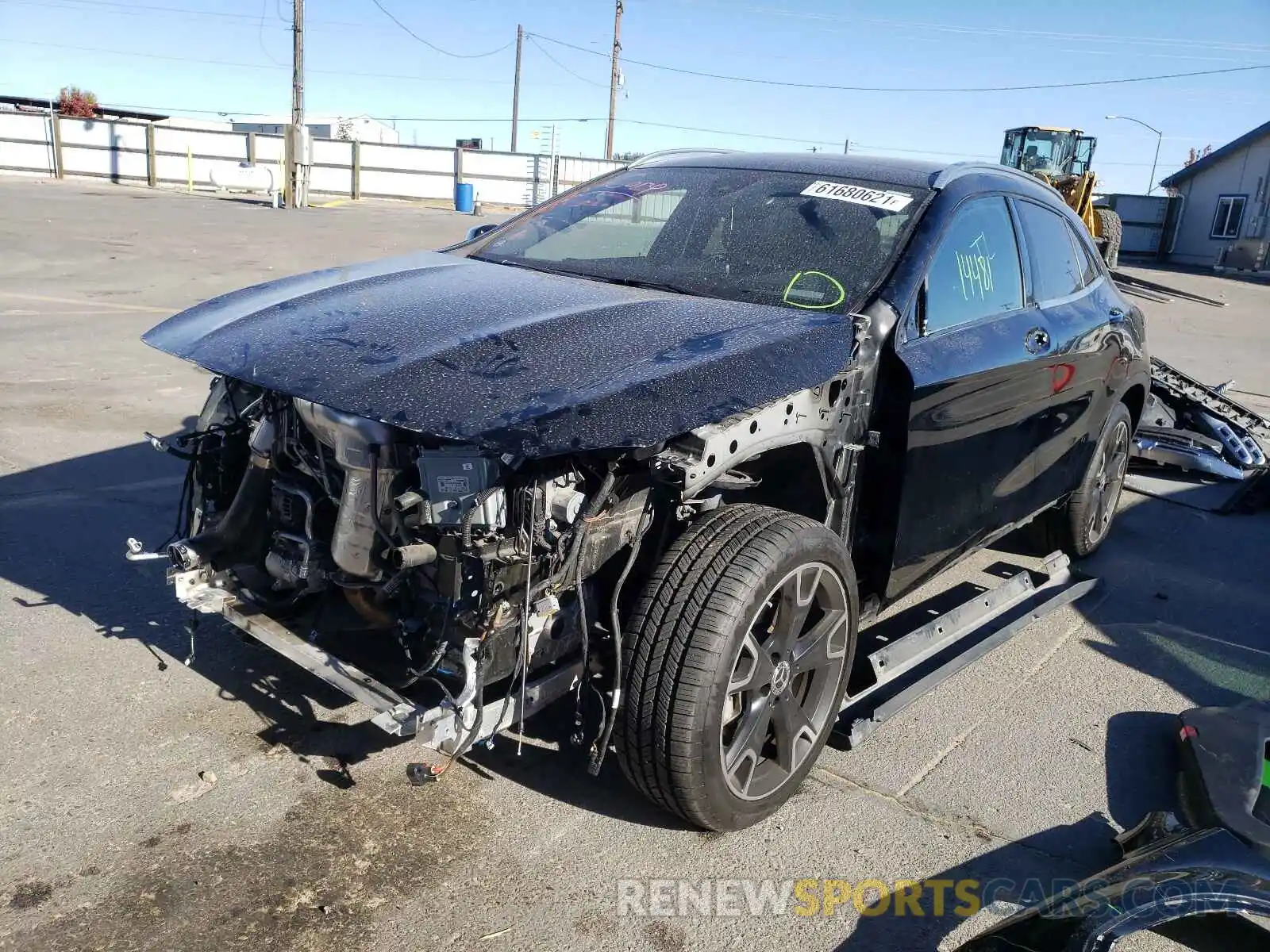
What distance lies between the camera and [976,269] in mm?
3703

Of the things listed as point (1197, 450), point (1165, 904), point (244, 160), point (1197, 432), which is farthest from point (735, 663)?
point (244, 160)

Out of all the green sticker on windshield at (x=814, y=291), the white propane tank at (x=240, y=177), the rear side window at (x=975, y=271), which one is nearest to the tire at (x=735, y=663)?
the green sticker on windshield at (x=814, y=291)

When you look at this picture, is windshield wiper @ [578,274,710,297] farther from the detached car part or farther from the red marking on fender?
the detached car part

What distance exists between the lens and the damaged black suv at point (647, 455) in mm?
2551

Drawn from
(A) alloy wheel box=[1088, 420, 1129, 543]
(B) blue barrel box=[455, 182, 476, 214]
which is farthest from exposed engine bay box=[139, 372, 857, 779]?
(B) blue barrel box=[455, 182, 476, 214]

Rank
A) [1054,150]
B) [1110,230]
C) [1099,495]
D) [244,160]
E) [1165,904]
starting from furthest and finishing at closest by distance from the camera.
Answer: [244,160] < [1054,150] < [1110,230] < [1099,495] < [1165,904]

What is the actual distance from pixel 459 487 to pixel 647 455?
48cm

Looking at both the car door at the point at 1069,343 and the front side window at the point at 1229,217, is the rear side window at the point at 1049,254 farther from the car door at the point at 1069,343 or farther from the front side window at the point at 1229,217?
the front side window at the point at 1229,217

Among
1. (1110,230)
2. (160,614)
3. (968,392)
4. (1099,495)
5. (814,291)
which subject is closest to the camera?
(814,291)

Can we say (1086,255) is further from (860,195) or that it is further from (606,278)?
(606,278)

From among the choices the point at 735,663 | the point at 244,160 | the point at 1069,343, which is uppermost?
the point at 1069,343

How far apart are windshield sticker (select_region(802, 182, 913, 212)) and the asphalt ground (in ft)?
6.00

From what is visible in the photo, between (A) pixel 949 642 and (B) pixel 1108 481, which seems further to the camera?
(B) pixel 1108 481

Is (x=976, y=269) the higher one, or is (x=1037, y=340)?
(x=976, y=269)
